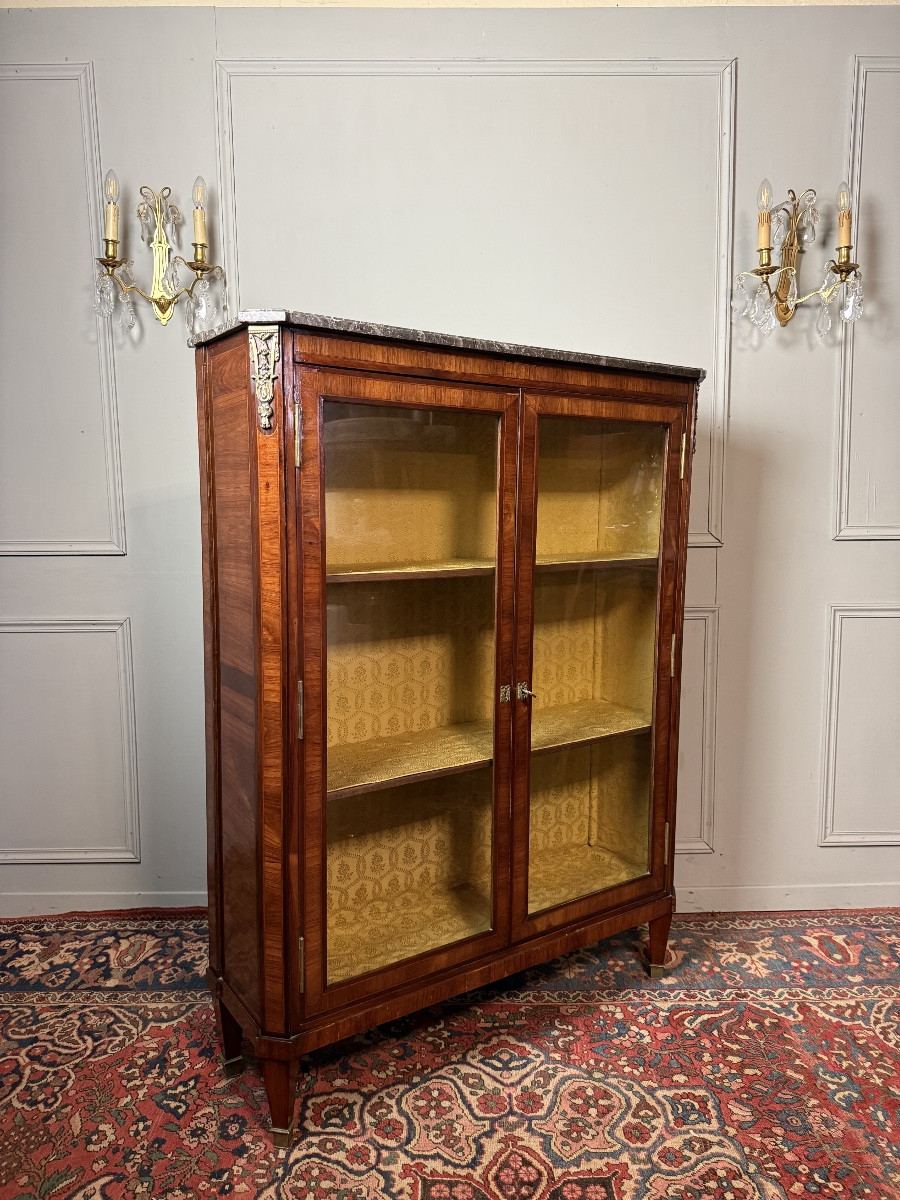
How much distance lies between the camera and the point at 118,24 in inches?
73.0

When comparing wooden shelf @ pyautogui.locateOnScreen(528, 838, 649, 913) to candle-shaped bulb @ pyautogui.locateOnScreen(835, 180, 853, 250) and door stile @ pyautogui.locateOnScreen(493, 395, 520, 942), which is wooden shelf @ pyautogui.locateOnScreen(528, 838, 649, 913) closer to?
door stile @ pyautogui.locateOnScreen(493, 395, 520, 942)

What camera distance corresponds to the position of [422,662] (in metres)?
1.55

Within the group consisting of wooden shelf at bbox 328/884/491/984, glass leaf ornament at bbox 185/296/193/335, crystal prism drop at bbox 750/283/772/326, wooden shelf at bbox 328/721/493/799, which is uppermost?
crystal prism drop at bbox 750/283/772/326

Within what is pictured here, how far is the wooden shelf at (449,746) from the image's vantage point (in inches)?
56.2

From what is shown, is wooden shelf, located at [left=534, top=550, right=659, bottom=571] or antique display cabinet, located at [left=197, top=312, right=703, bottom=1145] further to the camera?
wooden shelf, located at [left=534, top=550, right=659, bottom=571]

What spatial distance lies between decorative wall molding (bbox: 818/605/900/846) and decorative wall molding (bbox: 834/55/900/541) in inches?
7.7

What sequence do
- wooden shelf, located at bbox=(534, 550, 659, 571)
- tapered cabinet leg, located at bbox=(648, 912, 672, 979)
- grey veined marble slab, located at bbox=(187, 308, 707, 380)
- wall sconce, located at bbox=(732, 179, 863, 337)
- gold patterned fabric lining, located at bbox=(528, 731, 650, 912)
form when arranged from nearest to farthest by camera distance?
grey veined marble slab, located at bbox=(187, 308, 707, 380) < wooden shelf, located at bbox=(534, 550, 659, 571) < gold patterned fabric lining, located at bbox=(528, 731, 650, 912) < tapered cabinet leg, located at bbox=(648, 912, 672, 979) < wall sconce, located at bbox=(732, 179, 863, 337)

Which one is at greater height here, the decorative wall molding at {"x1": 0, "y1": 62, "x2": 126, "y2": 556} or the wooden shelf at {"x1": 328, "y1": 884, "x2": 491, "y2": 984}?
the decorative wall molding at {"x1": 0, "y1": 62, "x2": 126, "y2": 556}

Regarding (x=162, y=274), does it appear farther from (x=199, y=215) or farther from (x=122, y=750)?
(x=122, y=750)

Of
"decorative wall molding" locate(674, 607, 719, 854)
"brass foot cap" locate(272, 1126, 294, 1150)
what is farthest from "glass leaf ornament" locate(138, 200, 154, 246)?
"brass foot cap" locate(272, 1126, 294, 1150)

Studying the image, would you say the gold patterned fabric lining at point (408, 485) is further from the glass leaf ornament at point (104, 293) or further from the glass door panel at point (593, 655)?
the glass leaf ornament at point (104, 293)

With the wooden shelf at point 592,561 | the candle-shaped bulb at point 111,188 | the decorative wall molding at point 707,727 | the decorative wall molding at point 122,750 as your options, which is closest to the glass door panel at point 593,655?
the wooden shelf at point 592,561

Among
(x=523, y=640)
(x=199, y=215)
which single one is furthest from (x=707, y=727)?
(x=199, y=215)

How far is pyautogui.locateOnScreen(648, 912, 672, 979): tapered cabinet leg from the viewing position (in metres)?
1.83
